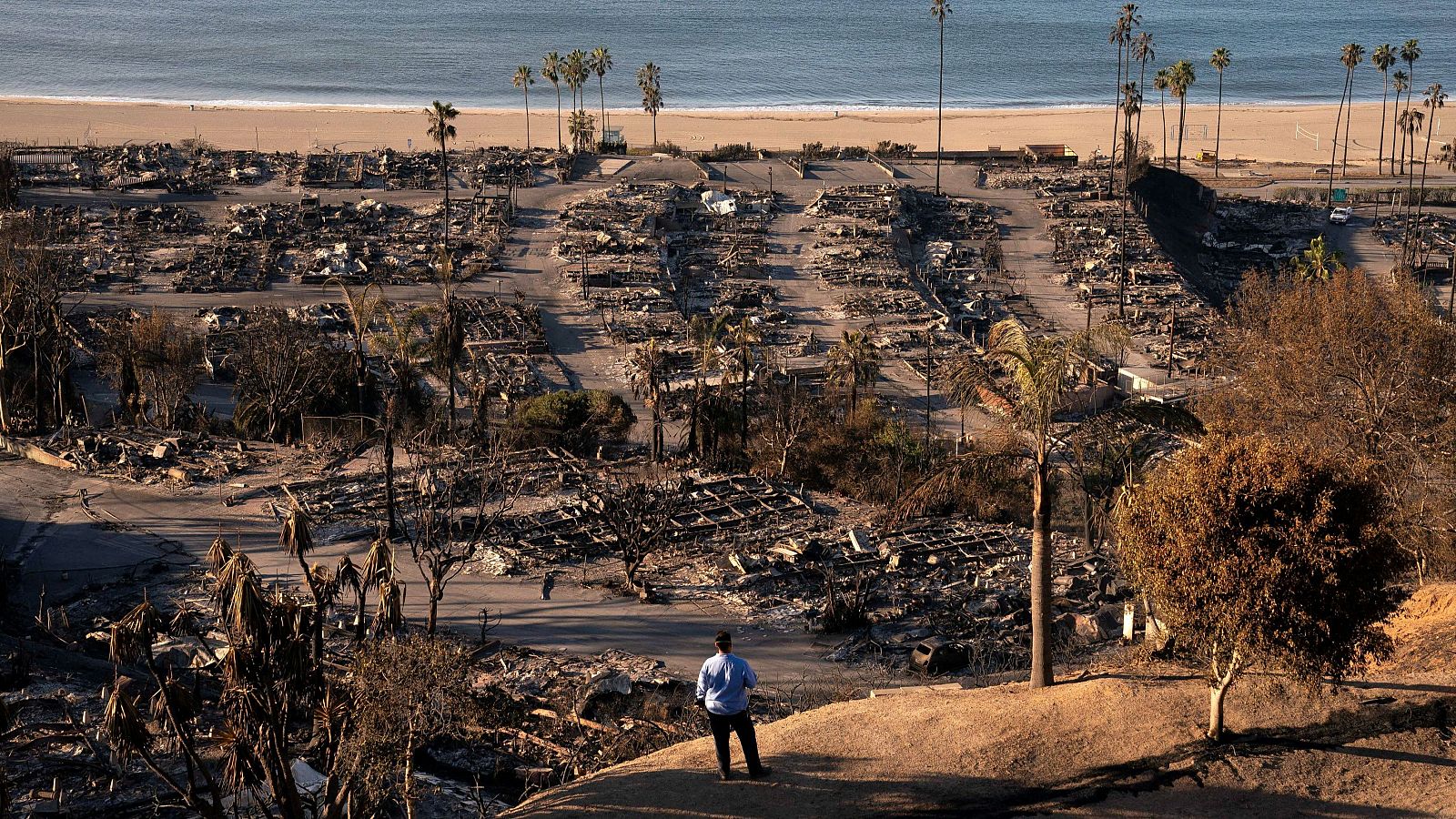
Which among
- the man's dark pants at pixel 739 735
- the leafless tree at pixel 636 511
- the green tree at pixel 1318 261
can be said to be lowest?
the leafless tree at pixel 636 511

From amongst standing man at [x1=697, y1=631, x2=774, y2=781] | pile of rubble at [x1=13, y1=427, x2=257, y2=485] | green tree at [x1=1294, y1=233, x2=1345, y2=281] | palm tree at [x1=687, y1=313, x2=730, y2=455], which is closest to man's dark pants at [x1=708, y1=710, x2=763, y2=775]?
standing man at [x1=697, y1=631, x2=774, y2=781]

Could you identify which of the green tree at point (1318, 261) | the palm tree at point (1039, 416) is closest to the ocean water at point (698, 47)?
the green tree at point (1318, 261)

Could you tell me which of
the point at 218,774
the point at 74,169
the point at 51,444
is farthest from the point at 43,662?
the point at 74,169

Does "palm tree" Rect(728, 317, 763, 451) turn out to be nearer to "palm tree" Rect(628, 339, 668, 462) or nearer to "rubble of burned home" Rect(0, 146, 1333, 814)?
"rubble of burned home" Rect(0, 146, 1333, 814)

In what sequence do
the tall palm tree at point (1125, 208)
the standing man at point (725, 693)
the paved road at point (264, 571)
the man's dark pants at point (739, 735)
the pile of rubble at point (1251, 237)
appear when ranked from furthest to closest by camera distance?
1. the pile of rubble at point (1251, 237)
2. the tall palm tree at point (1125, 208)
3. the paved road at point (264, 571)
4. the man's dark pants at point (739, 735)
5. the standing man at point (725, 693)

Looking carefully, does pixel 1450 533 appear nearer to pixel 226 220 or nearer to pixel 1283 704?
pixel 1283 704

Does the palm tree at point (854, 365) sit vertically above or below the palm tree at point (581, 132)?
below

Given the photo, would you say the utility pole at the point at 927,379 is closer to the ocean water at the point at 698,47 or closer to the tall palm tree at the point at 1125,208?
the tall palm tree at the point at 1125,208
